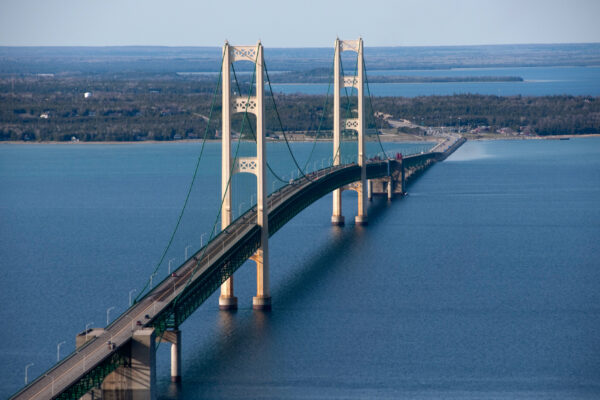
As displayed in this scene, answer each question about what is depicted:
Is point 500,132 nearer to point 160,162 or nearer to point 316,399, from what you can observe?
point 160,162

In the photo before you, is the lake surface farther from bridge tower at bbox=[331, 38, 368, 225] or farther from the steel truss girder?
the steel truss girder

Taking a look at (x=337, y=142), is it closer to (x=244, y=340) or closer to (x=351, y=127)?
(x=351, y=127)

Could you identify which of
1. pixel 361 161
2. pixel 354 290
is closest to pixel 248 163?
pixel 354 290

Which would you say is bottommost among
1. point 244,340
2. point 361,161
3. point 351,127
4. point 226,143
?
point 244,340

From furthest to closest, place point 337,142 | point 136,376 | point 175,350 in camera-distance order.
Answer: point 337,142 → point 175,350 → point 136,376

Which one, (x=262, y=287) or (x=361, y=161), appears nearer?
(x=262, y=287)

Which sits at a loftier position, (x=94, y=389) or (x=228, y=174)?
(x=228, y=174)

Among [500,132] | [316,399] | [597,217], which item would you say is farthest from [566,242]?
[500,132]
